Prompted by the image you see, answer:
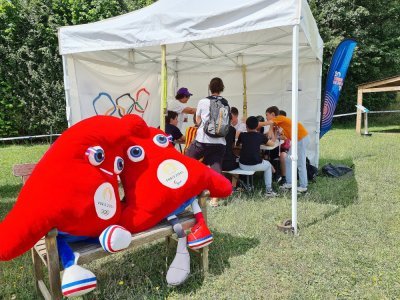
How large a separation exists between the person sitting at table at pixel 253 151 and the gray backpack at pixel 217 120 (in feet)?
2.93

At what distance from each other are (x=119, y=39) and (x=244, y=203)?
2.78 meters

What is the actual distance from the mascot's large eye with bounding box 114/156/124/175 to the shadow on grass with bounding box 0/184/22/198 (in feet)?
11.5

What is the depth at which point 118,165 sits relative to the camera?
245 centimetres

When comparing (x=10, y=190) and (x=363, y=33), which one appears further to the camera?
(x=363, y=33)

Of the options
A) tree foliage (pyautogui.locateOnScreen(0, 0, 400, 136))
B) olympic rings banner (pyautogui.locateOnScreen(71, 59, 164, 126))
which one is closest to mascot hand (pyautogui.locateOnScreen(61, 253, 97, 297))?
olympic rings banner (pyautogui.locateOnScreen(71, 59, 164, 126))

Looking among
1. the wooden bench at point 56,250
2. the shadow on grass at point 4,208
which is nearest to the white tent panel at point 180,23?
the wooden bench at point 56,250

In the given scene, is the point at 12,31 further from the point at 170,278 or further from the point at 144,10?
the point at 170,278

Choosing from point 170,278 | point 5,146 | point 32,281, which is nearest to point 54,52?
point 5,146

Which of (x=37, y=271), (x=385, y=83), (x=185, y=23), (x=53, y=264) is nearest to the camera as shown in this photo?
(x=53, y=264)

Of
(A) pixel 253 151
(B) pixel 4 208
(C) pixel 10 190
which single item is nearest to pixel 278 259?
(A) pixel 253 151

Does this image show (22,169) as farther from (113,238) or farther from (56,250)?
(113,238)

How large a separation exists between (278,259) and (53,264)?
1.97m

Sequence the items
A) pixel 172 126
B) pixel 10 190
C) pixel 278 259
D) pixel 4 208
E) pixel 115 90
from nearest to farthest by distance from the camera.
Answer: pixel 278 259 < pixel 4 208 < pixel 10 190 < pixel 172 126 < pixel 115 90

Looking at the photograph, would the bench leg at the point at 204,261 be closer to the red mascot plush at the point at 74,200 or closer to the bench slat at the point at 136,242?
the bench slat at the point at 136,242
